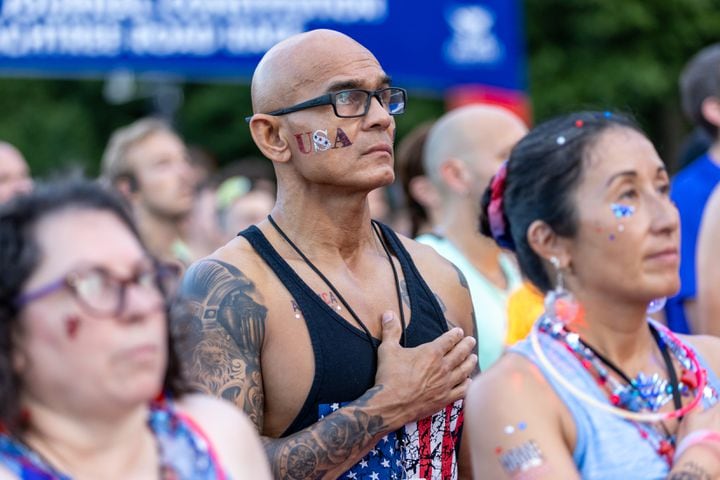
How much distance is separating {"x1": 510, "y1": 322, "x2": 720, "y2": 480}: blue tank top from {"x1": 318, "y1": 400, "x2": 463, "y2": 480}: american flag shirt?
1.55ft

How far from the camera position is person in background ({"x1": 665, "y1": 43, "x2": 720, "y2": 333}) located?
214 inches

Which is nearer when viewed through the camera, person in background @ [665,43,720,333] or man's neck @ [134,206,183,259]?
person in background @ [665,43,720,333]

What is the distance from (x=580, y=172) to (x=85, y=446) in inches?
64.8

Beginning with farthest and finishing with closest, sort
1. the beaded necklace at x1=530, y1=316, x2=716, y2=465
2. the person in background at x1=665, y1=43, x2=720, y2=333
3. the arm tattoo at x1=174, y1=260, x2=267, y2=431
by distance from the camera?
the person in background at x1=665, y1=43, x2=720, y2=333
the arm tattoo at x1=174, y1=260, x2=267, y2=431
the beaded necklace at x1=530, y1=316, x2=716, y2=465

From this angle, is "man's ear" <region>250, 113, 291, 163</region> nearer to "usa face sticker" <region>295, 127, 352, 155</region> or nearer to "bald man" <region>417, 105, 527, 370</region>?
"usa face sticker" <region>295, 127, 352, 155</region>

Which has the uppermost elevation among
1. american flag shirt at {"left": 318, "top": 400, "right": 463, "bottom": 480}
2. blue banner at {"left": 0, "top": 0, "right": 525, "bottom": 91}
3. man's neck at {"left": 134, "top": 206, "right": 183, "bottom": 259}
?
blue banner at {"left": 0, "top": 0, "right": 525, "bottom": 91}

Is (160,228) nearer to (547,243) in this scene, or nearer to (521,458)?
(547,243)

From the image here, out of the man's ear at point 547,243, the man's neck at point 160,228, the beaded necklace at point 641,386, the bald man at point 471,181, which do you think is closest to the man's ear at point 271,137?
the man's ear at point 547,243

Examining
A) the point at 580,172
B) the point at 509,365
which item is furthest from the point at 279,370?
the point at 580,172

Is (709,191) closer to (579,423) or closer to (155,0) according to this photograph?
(579,423)

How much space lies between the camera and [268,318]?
336cm

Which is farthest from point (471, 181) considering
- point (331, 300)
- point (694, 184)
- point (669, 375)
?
point (669, 375)

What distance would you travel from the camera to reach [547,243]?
3459 mm

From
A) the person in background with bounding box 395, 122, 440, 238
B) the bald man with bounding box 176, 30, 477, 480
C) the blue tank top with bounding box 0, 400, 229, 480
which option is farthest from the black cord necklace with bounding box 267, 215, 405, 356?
the person in background with bounding box 395, 122, 440, 238
